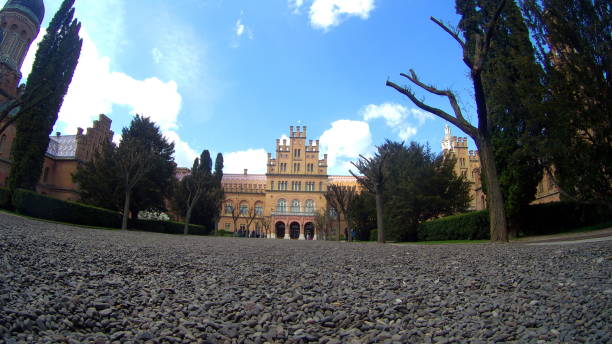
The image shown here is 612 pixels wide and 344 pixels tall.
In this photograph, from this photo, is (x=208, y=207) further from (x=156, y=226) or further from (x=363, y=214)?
(x=363, y=214)

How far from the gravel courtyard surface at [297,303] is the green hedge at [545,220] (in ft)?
46.9

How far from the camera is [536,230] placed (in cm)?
1791

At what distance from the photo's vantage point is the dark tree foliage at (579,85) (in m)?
7.52

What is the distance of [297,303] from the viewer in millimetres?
3242

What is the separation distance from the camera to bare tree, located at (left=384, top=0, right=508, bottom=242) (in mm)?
9336

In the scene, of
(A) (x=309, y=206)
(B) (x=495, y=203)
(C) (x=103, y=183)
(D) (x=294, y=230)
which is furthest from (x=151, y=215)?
(A) (x=309, y=206)

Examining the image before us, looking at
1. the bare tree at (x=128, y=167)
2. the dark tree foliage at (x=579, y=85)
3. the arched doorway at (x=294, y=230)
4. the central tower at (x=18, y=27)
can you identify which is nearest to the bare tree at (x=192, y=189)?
the bare tree at (x=128, y=167)

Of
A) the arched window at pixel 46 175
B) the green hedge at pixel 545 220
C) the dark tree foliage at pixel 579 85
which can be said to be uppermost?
the arched window at pixel 46 175

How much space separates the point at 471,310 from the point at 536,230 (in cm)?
1857

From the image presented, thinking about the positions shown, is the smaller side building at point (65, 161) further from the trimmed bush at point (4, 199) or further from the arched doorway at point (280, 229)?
the arched doorway at point (280, 229)

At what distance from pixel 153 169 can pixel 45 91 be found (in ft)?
34.3

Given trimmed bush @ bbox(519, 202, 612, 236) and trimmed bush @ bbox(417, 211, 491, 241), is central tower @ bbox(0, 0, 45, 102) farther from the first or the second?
trimmed bush @ bbox(519, 202, 612, 236)

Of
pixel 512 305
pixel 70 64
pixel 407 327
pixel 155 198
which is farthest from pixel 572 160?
pixel 70 64

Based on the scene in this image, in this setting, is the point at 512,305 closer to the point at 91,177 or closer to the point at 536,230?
the point at 536,230
